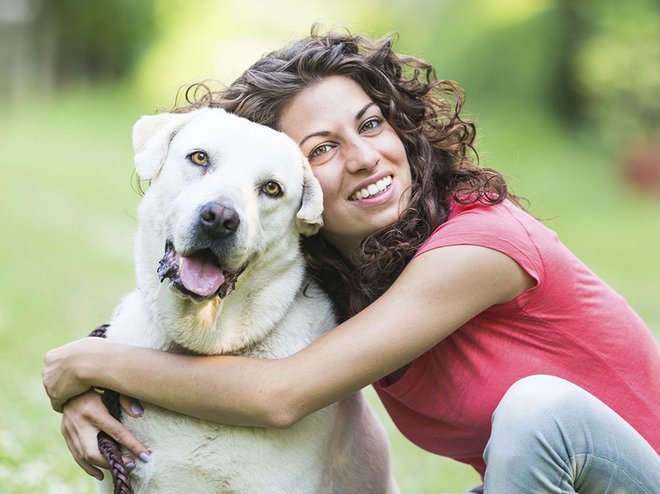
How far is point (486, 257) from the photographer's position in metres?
2.62

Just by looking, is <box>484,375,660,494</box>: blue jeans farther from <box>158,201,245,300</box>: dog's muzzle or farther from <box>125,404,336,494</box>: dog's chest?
<box>158,201,245,300</box>: dog's muzzle

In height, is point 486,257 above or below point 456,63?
above

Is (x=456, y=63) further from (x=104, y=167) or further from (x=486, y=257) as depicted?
(x=486, y=257)

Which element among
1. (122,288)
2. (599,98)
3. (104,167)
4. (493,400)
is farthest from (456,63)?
(493,400)

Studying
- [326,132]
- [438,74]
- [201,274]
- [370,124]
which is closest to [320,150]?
[326,132]

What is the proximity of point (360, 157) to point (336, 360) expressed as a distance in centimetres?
64

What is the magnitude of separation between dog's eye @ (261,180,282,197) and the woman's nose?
0.24 metres

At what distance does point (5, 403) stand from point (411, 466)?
2203 millimetres

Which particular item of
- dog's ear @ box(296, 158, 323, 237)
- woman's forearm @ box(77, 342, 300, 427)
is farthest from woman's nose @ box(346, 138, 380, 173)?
woman's forearm @ box(77, 342, 300, 427)

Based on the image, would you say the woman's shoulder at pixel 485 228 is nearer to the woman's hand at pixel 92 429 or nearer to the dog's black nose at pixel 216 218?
the dog's black nose at pixel 216 218

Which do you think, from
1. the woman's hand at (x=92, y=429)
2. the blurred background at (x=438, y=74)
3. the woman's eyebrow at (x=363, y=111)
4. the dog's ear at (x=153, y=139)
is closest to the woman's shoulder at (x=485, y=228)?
the woman's eyebrow at (x=363, y=111)

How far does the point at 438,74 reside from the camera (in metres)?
17.3

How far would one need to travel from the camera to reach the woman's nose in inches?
111

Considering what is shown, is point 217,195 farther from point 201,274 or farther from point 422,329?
point 422,329
